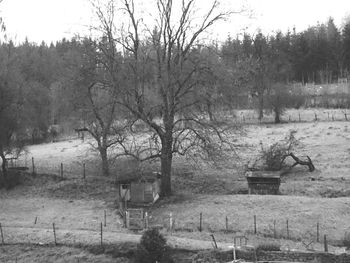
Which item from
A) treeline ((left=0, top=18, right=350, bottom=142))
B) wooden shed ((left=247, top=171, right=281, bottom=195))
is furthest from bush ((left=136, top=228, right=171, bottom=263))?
treeline ((left=0, top=18, right=350, bottom=142))

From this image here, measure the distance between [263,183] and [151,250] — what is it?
11631 mm

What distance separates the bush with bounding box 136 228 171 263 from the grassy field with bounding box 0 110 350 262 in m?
2.70

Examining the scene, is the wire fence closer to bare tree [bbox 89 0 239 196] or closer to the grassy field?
the grassy field

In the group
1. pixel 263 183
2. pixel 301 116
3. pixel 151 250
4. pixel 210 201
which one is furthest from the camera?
pixel 301 116

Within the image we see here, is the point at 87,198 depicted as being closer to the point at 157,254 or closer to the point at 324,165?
the point at 157,254

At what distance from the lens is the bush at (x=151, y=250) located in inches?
691

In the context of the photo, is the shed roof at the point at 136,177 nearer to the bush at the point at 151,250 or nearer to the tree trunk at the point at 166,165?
the tree trunk at the point at 166,165

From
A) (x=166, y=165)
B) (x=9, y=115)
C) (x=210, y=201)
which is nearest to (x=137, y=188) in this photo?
(x=166, y=165)

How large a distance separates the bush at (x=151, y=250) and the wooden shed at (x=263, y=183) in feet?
36.4

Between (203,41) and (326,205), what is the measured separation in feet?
37.2

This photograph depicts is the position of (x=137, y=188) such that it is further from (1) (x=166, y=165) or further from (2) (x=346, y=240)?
(2) (x=346, y=240)

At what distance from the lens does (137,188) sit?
27.1 metres

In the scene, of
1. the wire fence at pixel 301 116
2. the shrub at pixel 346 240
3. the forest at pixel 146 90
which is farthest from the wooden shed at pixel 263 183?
the wire fence at pixel 301 116

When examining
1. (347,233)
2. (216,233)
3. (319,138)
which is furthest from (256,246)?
(319,138)
